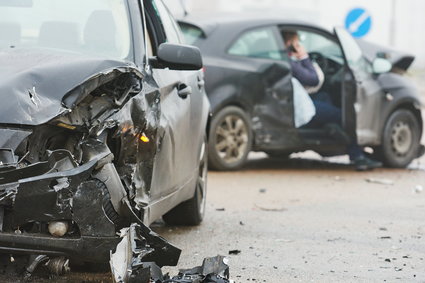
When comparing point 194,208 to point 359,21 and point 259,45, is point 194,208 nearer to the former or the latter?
point 259,45

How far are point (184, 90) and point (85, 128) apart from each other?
6.58 feet

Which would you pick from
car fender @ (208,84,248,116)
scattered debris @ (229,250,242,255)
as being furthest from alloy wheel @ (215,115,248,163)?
scattered debris @ (229,250,242,255)

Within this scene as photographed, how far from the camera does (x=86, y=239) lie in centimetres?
506

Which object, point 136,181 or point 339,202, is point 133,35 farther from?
point 339,202

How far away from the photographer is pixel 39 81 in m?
5.30

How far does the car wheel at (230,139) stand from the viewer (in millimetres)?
12760

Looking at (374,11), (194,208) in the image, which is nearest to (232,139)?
(194,208)

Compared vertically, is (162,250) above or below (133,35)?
below

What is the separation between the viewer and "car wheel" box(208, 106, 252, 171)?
12.8 m

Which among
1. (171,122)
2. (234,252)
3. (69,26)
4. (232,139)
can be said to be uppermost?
(69,26)

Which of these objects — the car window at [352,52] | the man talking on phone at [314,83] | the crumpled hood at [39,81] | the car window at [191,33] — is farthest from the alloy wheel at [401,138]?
the crumpled hood at [39,81]

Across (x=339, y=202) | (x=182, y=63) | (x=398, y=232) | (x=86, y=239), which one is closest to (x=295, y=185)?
(x=339, y=202)

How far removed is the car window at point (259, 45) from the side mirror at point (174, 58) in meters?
6.33

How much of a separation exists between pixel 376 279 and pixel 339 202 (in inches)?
164
